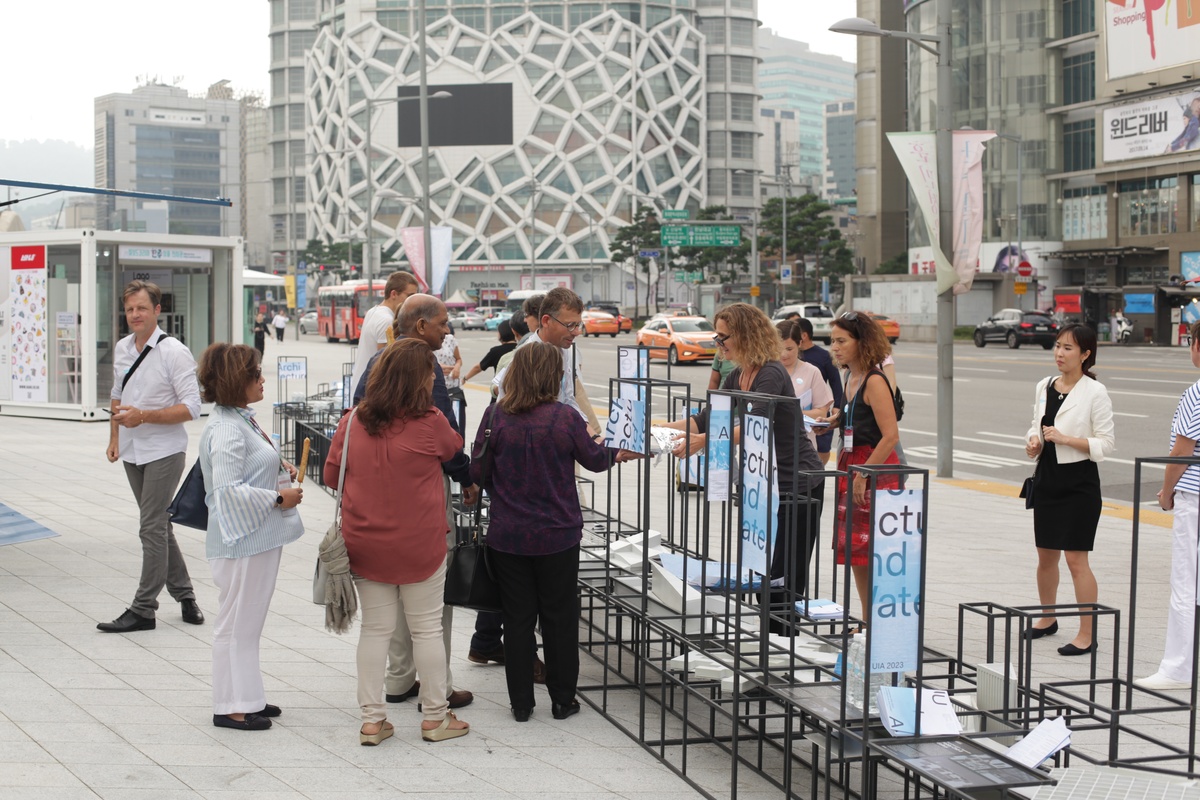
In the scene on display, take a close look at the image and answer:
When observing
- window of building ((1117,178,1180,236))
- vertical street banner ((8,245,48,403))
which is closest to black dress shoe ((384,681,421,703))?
vertical street banner ((8,245,48,403))

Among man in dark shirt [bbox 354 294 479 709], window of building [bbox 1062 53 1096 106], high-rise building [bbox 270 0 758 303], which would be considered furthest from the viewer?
high-rise building [bbox 270 0 758 303]

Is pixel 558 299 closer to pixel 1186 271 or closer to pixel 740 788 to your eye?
pixel 740 788

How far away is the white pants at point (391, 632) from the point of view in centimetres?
522

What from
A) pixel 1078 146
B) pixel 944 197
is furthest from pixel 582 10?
pixel 944 197

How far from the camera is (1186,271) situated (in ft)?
184

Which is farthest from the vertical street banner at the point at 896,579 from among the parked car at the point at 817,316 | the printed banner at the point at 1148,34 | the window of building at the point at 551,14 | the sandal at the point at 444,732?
the window of building at the point at 551,14

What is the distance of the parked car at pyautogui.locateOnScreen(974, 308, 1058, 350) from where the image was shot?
48.0 metres

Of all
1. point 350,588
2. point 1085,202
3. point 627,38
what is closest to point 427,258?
point 350,588

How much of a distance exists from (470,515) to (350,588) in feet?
6.25

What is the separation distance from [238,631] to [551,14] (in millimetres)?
118939

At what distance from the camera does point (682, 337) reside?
1495 inches

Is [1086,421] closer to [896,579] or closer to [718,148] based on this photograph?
[896,579]

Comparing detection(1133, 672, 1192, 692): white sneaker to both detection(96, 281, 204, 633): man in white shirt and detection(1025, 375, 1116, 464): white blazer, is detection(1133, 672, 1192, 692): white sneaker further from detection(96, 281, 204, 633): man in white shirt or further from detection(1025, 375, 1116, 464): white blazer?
detection(96, 281, 204, 633): man in white shirt

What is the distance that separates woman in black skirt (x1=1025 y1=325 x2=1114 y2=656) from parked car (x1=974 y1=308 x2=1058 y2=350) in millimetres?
41978
